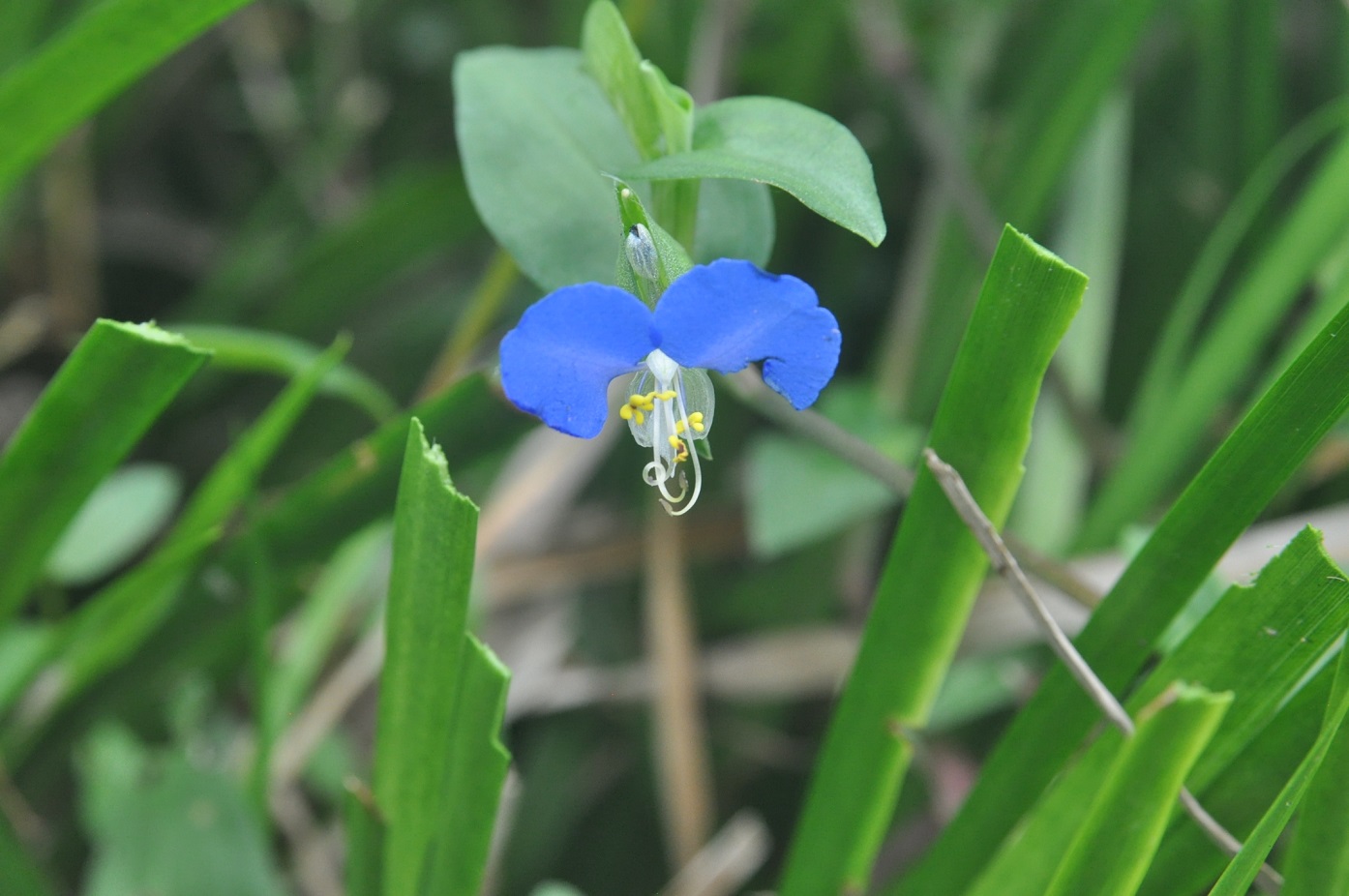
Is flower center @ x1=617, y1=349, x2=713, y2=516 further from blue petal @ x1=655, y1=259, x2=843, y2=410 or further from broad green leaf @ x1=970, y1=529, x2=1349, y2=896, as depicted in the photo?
broad green leaf @ x1=970, y1=529, x2=1349, y2=896

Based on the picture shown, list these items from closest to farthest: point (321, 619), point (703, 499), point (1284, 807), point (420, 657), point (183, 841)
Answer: point (1284, 807)
point (420, 657)
point (183, 841)
point (321, 619)
point (703, 499)

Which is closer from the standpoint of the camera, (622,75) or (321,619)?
(622,75)

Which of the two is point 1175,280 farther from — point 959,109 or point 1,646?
point 1,646

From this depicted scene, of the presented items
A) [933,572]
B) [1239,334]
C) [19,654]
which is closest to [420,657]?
[933,572]

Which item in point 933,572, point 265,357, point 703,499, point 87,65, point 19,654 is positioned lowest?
point 19,654

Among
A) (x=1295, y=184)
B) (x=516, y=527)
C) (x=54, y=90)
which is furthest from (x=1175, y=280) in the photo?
(x=54, y=90)

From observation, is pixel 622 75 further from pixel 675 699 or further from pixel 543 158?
pixel 675 699

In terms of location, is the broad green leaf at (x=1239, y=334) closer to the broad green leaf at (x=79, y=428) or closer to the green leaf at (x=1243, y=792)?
the green leaf at (x=1243, y=792)

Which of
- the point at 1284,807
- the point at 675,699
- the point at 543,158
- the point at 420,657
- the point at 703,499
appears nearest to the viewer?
the point at 1284,807
